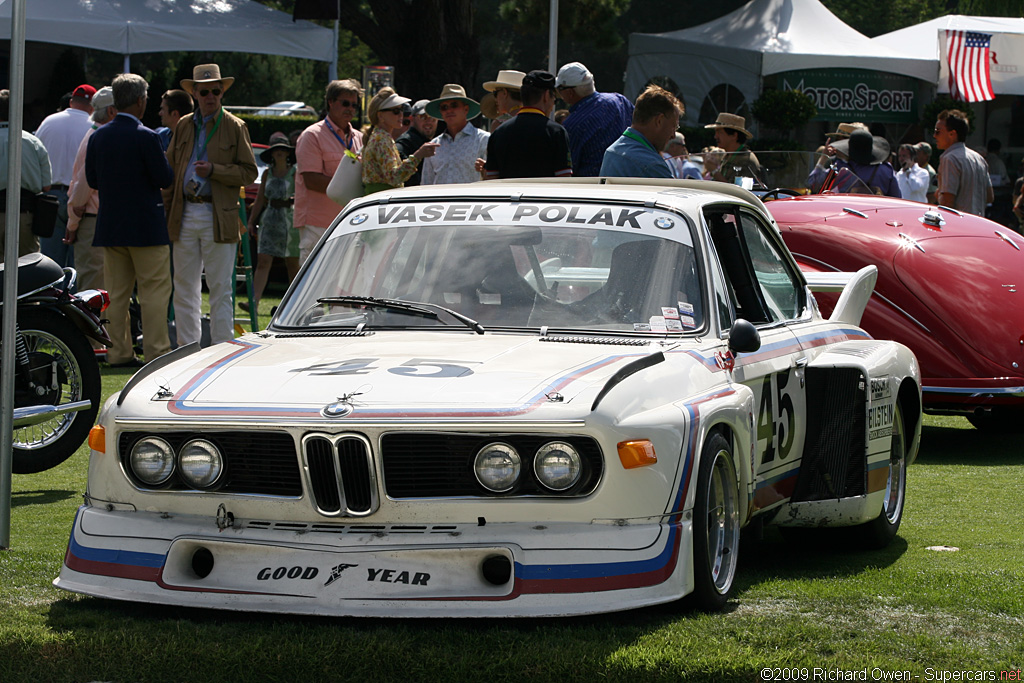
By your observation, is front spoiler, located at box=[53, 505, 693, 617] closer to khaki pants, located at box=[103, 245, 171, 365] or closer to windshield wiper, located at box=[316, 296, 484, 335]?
windshield wiper, located at box=[316, 296, 484, 335]

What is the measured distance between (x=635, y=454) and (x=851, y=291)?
295 centimetres

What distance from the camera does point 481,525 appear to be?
13.8 feet

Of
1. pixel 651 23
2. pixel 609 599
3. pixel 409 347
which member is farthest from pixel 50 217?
pixel 651 23

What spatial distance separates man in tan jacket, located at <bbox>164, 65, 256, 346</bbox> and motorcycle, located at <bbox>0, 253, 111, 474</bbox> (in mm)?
3733

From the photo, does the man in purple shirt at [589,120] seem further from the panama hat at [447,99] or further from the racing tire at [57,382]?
the racing tire at [57,382]

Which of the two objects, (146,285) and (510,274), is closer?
(510,274)

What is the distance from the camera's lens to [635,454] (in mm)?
4215

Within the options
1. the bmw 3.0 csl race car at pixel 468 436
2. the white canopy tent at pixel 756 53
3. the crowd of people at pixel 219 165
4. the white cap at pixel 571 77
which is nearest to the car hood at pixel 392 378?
the bmw 3.0 csl race car at pixel 468 436

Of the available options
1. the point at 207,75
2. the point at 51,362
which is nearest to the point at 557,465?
the point at 51,362

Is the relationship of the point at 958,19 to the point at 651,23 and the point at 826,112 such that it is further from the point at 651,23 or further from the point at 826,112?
the point at 651,23

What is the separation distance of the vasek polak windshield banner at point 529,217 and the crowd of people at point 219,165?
3.68 meters

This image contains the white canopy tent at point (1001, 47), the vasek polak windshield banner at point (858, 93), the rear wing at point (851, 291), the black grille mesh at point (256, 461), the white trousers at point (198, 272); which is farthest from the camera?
the vasek polak windshield banner at point (858, 93)

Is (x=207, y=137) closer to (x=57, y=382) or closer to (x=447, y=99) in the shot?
(x=447, y=99)

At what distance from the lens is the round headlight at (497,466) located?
13.8 feet
